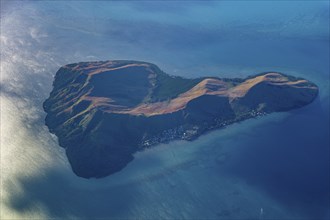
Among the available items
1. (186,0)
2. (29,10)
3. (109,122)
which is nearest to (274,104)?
(109,122)

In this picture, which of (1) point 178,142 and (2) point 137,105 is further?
(2) point 137,105

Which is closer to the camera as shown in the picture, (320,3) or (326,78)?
(326,78)

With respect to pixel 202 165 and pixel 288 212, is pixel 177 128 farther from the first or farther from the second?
pixel 288 212

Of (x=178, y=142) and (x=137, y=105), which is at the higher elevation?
(x=137, y=105)

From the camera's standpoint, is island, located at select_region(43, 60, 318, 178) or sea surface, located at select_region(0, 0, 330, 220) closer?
sea surface, located at select_region(0, 0, 330, 220)
